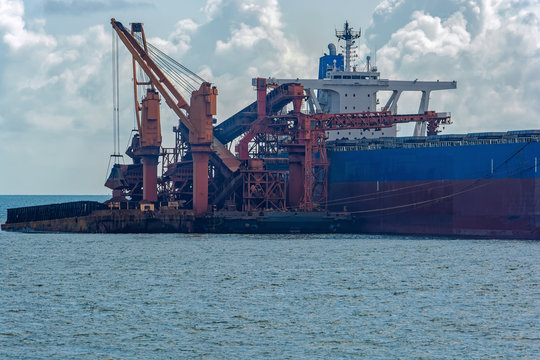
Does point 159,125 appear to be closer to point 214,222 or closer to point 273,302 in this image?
point 214,222

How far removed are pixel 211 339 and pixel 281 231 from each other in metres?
41.9

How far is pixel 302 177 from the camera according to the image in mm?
74938

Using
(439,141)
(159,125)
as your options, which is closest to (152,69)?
(159,125)

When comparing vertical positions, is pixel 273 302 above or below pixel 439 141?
below

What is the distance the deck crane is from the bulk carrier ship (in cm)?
11

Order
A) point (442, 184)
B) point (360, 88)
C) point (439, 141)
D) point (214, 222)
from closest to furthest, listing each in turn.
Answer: point (442, 184), point (439, 141), point (214, 222), point (360, 88)

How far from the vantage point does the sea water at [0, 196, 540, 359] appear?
29.3 metres

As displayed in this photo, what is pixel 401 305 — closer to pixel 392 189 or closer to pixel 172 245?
pixel 172 245

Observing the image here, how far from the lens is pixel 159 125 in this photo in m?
78.8

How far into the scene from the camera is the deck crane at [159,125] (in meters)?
74.4

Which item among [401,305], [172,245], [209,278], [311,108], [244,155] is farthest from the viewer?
[311,108]

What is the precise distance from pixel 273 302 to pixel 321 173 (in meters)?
41.3

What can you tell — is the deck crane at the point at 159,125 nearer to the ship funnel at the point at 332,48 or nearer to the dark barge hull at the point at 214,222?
the dark barge hull at the point at 214,222

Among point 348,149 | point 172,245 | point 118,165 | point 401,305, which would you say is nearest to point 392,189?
point 348,149
